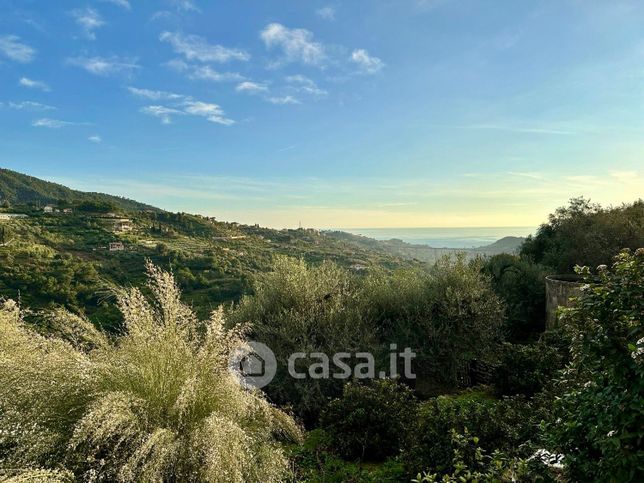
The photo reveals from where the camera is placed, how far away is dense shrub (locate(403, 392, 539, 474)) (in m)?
4.23

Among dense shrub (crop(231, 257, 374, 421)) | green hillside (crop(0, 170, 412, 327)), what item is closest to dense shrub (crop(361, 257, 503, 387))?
dense shrub (crop(231, 257, 374, 421))

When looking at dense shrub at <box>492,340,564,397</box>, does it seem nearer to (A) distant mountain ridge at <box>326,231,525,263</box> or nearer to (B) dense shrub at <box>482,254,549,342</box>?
(A) distant mountain ridge at <box>326,231,525,263</box>

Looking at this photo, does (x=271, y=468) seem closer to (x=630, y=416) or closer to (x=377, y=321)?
(x=630, y=416)

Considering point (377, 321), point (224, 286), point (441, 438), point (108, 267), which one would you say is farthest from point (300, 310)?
point (108, 267)

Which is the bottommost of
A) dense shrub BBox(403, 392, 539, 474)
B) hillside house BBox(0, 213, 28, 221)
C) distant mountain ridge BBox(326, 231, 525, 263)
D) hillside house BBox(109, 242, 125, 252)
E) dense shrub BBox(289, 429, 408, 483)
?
dense shrub BBox(289, 429, 408, 483)

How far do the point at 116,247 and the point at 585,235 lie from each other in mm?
39852

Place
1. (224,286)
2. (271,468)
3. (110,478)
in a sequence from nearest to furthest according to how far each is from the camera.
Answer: (110,478)
(271,468)
(224,286)

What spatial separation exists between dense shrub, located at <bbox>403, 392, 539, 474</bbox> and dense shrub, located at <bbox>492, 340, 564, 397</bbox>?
301cm

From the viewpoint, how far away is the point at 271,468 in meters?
4.03

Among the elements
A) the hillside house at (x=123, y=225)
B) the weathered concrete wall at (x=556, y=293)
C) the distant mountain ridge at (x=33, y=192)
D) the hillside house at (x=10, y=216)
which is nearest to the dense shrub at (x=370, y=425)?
the weathered concrete wall at (x=556, y=293)

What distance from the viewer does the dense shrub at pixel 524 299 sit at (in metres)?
14.0

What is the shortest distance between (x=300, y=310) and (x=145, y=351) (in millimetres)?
6129

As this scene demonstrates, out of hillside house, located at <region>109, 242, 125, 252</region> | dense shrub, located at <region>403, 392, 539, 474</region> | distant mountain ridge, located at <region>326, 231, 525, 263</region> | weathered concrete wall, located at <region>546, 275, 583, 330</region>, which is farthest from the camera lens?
hillside house, located at <region>109, 242, 125, 252</region>

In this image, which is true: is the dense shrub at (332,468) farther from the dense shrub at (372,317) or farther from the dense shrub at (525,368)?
the dense shrub at (525,368)
